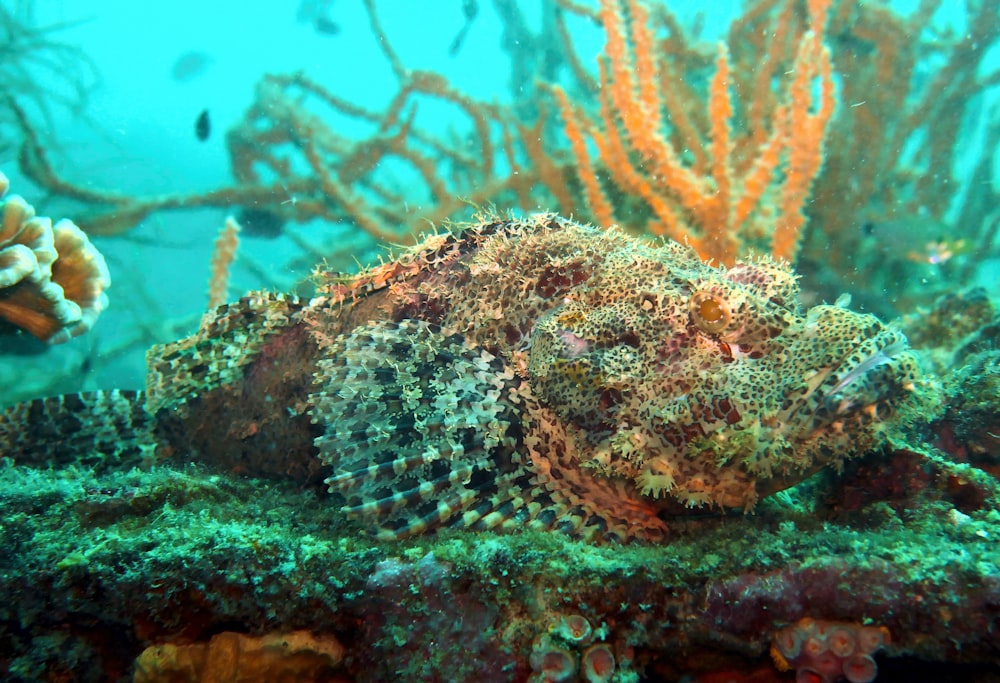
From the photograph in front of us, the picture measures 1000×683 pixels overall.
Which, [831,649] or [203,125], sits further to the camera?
[203,125]

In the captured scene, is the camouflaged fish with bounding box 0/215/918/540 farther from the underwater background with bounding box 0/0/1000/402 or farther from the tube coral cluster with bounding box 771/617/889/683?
the underwater background with bounding box 0/0/1000/402

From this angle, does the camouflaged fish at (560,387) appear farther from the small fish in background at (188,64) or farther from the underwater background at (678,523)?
the small fish in background at (188,64)

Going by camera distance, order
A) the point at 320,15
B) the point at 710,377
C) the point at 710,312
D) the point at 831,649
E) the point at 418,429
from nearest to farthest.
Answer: the point at 831,649, the point at 710,377, the point at 710,312, the point at 418,429, the point at 320,15

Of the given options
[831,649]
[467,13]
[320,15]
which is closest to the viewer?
[831,649]

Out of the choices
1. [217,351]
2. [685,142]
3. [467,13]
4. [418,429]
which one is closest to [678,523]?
[418,429]

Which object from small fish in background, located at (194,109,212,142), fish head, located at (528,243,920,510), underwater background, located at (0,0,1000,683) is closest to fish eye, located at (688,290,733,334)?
fish head, located at (528,243,920,510)

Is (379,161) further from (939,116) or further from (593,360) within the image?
(939,116)

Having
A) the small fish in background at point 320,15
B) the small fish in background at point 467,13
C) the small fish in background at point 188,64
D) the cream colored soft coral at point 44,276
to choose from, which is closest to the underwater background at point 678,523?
the small fish in background at point 467,13

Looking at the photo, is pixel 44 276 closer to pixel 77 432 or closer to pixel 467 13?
pixel 77 432

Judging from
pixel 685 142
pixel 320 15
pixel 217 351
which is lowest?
pixel 217 351
